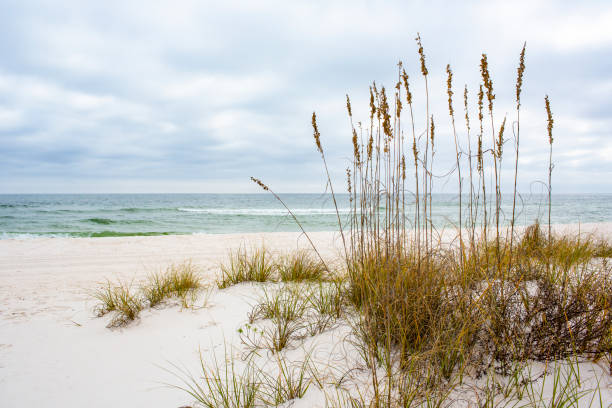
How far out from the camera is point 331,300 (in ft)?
8.05

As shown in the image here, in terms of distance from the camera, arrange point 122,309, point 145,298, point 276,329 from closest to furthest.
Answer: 1. point 276,329
2. point 122,309
3. point 145,298

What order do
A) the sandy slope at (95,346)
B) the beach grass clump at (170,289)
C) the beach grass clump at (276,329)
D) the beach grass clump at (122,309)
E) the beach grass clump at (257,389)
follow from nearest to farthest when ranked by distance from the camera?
1. the beach grass clump at (257,389)
2. the sandy slope at (95,346)
3. the beach grass clump at (276,329)
4. the beach grass clump at (122,309)
5. the beach grass clump at (170,289)

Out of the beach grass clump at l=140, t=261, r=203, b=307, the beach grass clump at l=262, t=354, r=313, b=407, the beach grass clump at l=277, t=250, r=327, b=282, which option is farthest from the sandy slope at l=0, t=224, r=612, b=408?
the beach grass clump at l=277, t=250, r=327, b=282

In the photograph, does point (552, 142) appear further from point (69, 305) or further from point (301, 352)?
point (69, 305)

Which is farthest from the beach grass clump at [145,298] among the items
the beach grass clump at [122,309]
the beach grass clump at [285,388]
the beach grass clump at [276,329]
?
the beach grass clump at [285,388]

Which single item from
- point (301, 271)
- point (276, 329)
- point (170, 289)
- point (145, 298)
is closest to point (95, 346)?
point (145, 298)

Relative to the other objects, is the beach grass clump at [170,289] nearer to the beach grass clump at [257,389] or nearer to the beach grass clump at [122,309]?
the beach grass clump at [122,309]

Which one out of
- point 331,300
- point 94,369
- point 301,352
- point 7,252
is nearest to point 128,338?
point 94,369

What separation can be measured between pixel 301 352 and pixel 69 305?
3.05 meters

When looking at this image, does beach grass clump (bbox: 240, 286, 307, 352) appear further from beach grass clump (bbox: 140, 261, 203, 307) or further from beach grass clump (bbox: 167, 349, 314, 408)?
beach grass clump (bbox: 140, 261, 203, 307)

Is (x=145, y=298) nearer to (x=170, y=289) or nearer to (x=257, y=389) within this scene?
(x=170, y=289)

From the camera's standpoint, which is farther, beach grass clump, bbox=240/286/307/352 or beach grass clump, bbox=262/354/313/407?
beach grass clump, bbox=240/286/307/352

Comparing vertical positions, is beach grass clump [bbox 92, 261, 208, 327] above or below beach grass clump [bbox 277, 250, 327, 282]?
below

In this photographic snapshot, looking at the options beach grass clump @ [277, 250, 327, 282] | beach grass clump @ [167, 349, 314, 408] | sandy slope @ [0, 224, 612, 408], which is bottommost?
sandy slope @ [0, 224, 612, 408]
